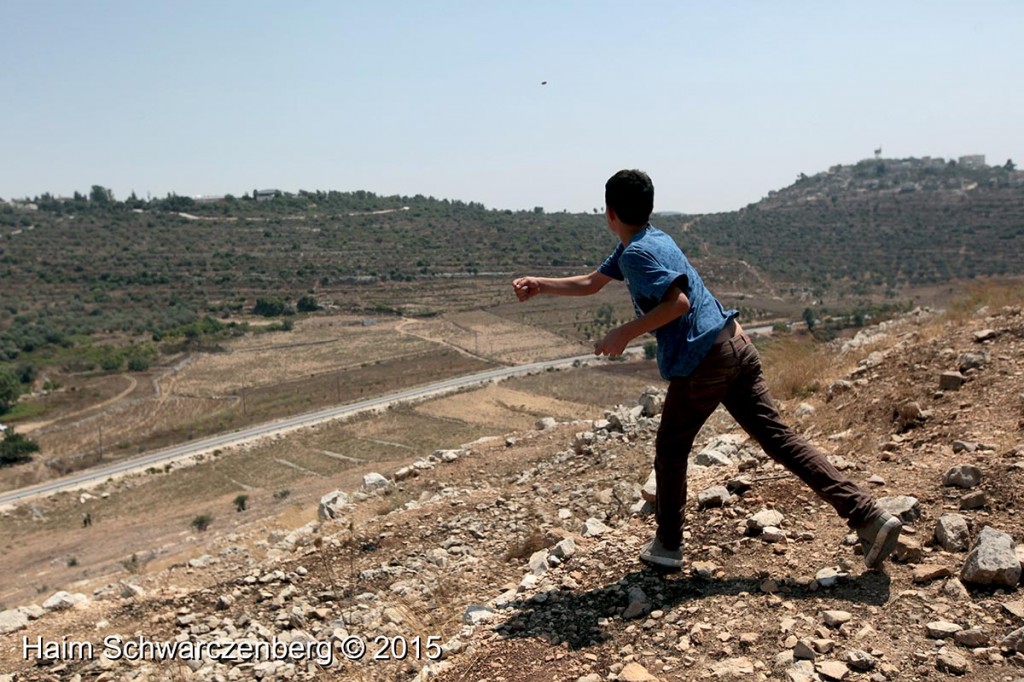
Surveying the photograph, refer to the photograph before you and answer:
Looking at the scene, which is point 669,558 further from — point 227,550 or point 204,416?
point 204,416

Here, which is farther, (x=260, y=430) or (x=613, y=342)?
(x=260, y=430)

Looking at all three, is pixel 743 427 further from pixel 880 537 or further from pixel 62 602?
pixel 62 602

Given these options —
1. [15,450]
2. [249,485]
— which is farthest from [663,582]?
[15,450]

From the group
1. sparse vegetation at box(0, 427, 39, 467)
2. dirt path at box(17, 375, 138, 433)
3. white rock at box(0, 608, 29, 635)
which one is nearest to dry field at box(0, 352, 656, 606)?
white rock at box(0, 608, 29, 635)

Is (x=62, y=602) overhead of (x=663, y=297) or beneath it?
beneath

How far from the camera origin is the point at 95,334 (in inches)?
2699

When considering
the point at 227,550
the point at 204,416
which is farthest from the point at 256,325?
the point at 227,550

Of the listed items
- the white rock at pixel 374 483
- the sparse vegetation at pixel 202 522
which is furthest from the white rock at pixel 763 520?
the sparse vegetation at pixel 202 522

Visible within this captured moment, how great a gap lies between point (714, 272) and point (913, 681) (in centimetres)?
8187

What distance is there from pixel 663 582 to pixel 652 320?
135cm

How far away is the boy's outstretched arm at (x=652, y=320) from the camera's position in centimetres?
328

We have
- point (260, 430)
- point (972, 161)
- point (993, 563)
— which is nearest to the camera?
point (993, 563)

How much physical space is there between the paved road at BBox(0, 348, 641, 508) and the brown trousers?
33.7m

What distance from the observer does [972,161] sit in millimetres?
153750
